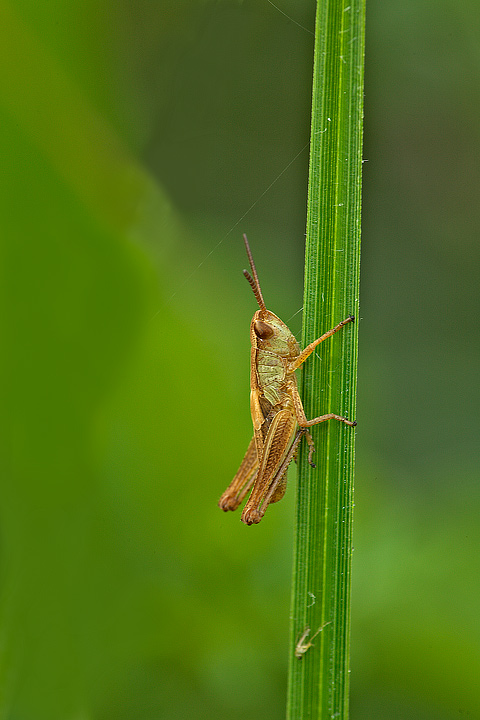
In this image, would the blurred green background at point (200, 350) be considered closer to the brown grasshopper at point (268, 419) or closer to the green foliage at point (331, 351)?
the brown grasshopper at point (268, 419)

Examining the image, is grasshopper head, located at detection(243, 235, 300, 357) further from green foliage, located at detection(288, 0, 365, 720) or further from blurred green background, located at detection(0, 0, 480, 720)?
green foliage, located at detection(288, 0, 365, 720)

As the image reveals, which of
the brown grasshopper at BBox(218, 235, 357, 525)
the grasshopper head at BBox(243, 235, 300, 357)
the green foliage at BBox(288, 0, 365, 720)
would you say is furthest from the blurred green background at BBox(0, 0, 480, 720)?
the green foliage at BBox(288, 0, 365, 720)

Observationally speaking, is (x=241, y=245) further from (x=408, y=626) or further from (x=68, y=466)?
(x=408, y=626)

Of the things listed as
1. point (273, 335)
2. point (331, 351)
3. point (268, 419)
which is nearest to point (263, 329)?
point (273, 335)

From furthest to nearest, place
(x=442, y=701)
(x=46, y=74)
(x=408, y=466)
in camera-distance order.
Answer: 1. (x=408, y=466)
2. (x=46, y=74)
3. (x=442, y=701)

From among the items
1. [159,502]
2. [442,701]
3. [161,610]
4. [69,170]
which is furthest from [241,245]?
[442,701]

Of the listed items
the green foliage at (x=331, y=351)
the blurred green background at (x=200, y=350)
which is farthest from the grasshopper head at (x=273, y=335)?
the green foliage at (x=331, y=351)

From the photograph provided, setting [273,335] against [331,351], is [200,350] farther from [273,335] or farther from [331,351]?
[331,351]
